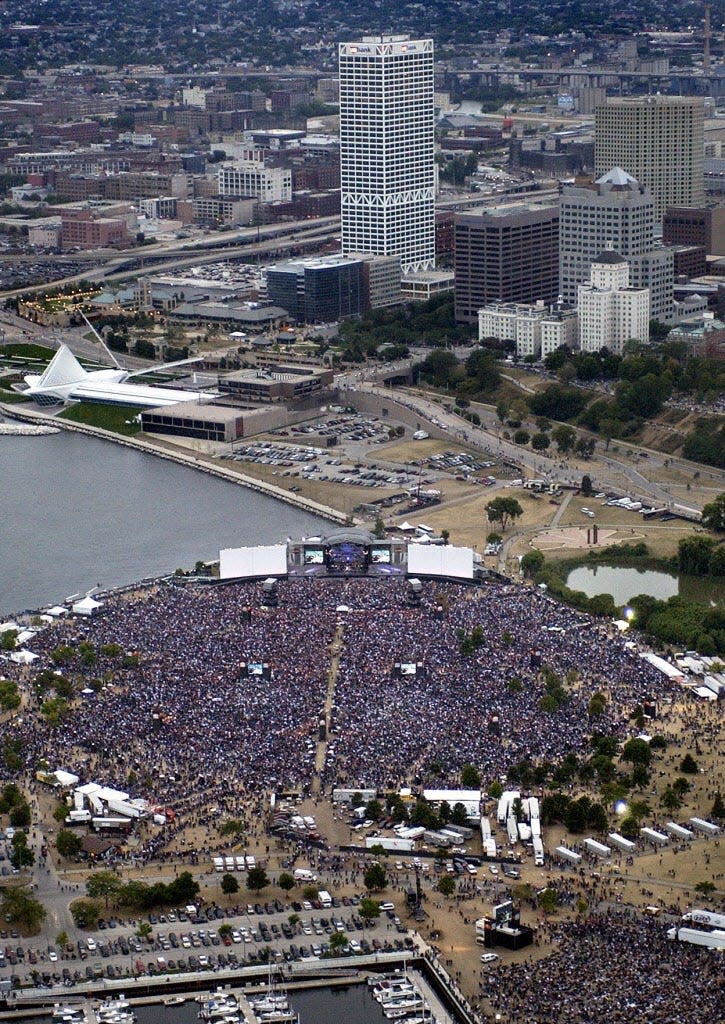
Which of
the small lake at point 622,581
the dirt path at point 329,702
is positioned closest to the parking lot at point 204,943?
the dirt path at point 329,702

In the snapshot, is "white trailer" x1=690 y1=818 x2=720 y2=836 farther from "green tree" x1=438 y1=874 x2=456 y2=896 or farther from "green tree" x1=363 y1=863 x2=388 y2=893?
"green tree" x1=363 y1=863 x2=388 y2=893

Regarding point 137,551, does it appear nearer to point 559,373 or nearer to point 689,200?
point 559,373

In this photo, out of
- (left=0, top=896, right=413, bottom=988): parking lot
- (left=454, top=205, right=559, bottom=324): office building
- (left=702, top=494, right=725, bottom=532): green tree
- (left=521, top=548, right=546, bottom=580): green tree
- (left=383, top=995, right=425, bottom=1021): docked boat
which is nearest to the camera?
(left=383, top=995, right=425, bottom=1021): docked boat

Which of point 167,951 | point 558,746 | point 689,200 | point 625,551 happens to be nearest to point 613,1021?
point 167,951

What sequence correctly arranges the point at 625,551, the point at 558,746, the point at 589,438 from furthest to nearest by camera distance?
the point at 589,438 < the point at 625,551 < the point at 558,746

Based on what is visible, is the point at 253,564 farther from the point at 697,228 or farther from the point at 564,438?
the point at 697,228

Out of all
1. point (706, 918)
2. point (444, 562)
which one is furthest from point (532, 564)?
point (706, 918)

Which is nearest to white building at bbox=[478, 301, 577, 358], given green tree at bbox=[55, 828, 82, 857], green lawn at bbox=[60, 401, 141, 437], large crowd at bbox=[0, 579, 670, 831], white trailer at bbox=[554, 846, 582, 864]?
green lawn at bbox=[60, 401, 141, 437]
